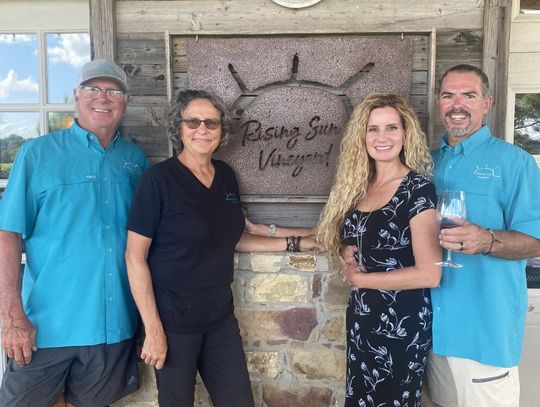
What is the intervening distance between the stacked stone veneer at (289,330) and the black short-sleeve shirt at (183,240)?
39 centimetres

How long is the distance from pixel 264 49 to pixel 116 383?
182 cm

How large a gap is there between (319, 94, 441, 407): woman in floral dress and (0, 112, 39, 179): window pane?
211 cm

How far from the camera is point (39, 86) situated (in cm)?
295

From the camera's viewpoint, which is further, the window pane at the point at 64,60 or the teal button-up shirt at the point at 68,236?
the window pane at the point at 64,60

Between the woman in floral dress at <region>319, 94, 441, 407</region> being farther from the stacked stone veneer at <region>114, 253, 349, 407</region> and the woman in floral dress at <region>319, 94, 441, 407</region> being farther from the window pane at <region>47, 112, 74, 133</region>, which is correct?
the window pane at <region>47, 112, 74, 133</region>

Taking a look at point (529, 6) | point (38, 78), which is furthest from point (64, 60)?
point (529, 6)

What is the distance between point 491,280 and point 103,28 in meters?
2.26

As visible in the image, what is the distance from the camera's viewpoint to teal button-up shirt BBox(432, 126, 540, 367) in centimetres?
187

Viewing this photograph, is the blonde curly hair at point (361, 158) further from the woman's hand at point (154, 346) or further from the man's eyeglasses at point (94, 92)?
the man's eyeglasses at point (94, 92)

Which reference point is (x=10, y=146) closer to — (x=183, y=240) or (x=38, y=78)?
(x=38, y=78)

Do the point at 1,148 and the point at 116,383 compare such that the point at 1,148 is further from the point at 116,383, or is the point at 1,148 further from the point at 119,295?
the point at 116,383

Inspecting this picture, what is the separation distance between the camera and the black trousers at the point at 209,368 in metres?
2.06

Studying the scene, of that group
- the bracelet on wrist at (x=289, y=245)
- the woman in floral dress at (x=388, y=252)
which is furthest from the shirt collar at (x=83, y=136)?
the woman in floral dress at (x=388, y=252)

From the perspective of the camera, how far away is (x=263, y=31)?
246 cm
